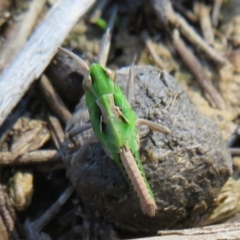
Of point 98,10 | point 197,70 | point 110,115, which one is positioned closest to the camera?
point 110,115

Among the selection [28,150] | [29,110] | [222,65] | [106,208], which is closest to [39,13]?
[29,110]

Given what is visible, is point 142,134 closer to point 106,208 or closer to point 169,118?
point 169,118

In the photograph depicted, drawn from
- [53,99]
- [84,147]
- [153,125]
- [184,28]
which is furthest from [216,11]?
[84,147]

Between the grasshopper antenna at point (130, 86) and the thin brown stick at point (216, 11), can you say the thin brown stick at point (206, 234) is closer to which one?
the grasshopper antenna at point (130, 86)

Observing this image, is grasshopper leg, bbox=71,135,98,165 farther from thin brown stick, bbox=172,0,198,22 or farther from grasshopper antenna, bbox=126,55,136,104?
thin brown stick, bbox=172,0,198,22

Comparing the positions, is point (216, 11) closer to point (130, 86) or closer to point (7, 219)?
point (130, 86)

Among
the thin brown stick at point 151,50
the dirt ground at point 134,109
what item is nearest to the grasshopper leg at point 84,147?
the dirt ground at point 134,109
